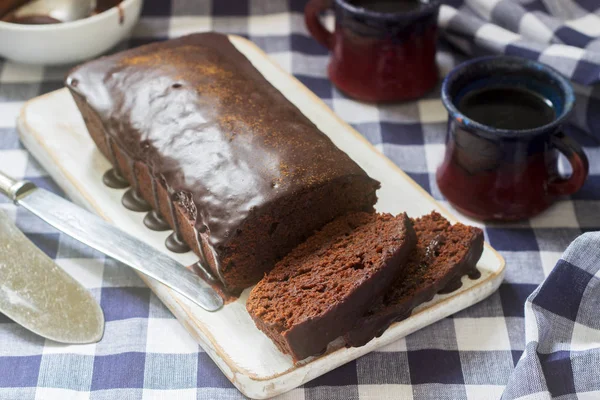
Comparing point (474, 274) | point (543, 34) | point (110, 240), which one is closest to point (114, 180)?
point (110, 240)

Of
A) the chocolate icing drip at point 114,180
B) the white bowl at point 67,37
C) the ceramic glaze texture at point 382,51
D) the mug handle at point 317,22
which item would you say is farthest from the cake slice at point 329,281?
the white bowl at point 67,37

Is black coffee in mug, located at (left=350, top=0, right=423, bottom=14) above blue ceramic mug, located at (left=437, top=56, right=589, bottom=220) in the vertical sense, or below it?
above

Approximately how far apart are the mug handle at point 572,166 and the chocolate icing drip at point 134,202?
1493 millimetres

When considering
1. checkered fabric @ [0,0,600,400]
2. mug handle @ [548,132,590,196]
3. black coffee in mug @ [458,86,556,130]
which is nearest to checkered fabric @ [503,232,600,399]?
checkered fabric @ [0,0,600,400]

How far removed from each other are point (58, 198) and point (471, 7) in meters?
2.01

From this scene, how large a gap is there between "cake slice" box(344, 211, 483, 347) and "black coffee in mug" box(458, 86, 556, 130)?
0.43m

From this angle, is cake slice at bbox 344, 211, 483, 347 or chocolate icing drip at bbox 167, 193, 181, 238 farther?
chocolate icing drip at bbox 167, 193, 181, 238

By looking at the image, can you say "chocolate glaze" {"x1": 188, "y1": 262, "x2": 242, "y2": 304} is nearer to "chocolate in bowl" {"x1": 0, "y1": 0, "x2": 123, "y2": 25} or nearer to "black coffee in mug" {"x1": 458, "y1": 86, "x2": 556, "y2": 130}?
"black coffee in mug" {"x1": 458, "y1": 86, "x2": 556, "y2": 130}

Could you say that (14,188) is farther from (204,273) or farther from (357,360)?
(357,360)

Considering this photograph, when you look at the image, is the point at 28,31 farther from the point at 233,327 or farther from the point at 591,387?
the point at 591,387

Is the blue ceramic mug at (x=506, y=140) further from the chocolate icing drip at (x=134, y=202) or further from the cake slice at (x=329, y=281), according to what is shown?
the chocolate icing drip at (x=134, y=202)

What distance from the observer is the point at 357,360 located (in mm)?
2564

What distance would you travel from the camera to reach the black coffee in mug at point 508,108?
2873mm

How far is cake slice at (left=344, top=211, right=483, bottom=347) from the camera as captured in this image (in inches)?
97.4
